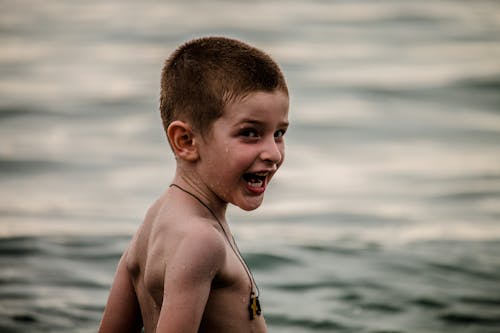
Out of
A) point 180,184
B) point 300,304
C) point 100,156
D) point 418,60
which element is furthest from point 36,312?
point 418,60

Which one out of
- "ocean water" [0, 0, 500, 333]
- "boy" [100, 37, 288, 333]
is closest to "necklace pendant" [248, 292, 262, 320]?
"boy" [100, 37, 288, 333]

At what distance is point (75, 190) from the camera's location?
7797mm

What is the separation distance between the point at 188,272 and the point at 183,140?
17.6 inches

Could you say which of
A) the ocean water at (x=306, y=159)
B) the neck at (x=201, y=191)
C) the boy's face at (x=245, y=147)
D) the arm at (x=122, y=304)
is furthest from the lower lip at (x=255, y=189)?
the ocean water at (x=306, y=159)

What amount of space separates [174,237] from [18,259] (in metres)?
3.15

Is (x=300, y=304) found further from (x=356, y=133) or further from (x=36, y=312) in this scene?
(x=356, y=133)

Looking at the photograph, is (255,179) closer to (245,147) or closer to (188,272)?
(245,147)

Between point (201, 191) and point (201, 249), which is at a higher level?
point (201, 191)

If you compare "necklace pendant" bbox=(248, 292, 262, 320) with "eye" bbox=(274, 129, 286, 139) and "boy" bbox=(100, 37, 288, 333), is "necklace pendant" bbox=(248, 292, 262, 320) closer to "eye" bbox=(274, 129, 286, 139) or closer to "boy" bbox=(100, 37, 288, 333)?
"boy" bbox=(100, 37, 288, 333)

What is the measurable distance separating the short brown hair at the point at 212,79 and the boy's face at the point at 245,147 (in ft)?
0.10

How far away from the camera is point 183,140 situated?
3436 millimetres

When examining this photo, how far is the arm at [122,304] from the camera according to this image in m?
3.69

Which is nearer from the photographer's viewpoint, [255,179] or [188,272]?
[188,272]

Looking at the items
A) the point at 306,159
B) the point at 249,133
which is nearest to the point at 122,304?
the point at 249,133
